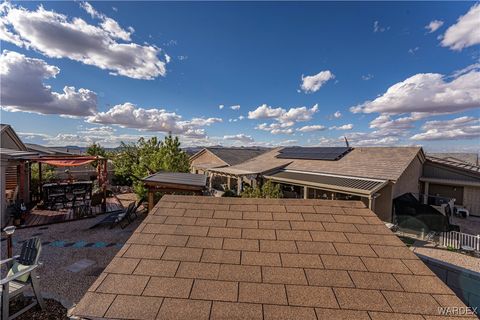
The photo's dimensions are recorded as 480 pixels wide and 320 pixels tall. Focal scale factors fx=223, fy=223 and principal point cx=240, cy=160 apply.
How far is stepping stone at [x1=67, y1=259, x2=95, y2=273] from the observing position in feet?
27.2

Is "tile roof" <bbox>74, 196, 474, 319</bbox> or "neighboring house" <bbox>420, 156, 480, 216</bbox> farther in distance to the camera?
"neighboring house" <bbox>420, 156, 480, 216</bbox>

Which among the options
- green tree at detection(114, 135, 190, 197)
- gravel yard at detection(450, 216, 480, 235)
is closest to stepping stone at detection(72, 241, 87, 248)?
green tree at detection(114, 135, 190, 197)

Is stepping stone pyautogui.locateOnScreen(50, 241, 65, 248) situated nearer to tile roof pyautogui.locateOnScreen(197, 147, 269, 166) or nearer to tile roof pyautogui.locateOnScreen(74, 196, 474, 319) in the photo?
tile roof pyautogui.locateOnScreen(74, 196, 474, 319)

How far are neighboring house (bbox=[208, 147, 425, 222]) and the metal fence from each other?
9.81ft

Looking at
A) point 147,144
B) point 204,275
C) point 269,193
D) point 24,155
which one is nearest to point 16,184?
point 24,155

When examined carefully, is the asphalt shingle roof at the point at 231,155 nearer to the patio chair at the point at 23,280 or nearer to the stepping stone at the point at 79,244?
the stepping stone at the point at 79,244

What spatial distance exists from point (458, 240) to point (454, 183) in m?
9.31

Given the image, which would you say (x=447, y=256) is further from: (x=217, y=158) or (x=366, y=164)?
(x=217, y=158)

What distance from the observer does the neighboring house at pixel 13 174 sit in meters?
12.4

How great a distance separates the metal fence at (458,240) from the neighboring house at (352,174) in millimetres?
2989

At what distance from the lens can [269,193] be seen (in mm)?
12359

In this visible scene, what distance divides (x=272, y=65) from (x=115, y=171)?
21.5 m

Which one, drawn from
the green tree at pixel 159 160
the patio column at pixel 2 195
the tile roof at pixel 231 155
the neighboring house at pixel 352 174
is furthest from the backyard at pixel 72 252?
the tile roof at pixel 231 155

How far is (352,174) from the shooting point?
1666 cm
